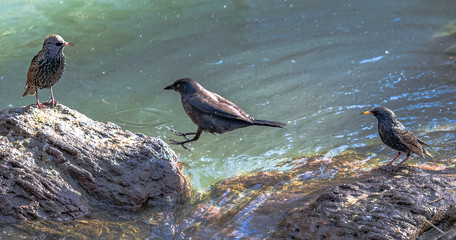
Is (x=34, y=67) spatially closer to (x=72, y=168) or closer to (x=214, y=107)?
(x=72, y=168)

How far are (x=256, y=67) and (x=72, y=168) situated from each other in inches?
215

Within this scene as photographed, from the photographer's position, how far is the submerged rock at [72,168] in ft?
14.8

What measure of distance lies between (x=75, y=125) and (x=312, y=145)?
321 cm

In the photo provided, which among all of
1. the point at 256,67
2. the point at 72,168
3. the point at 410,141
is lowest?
the point at 410,141

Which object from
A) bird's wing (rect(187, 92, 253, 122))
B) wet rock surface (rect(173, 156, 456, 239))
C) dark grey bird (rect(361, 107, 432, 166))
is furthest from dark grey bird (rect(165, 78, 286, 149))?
dark grey bird (rect(361, 107, 432, 166))

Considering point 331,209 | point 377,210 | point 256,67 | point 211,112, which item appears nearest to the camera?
point 377,210

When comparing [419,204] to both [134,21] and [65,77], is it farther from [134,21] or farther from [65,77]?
[134,21]

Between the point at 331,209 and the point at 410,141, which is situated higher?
the point at 331,209

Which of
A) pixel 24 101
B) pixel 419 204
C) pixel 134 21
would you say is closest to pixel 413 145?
pixel 419 204

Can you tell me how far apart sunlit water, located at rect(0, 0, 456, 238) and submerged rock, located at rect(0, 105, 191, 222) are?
0.78 metres

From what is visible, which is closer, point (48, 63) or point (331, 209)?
point (331, 209)

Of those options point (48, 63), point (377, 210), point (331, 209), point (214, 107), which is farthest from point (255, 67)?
point (377, 210)

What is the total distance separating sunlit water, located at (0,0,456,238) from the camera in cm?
705

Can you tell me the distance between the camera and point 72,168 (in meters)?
4.78
